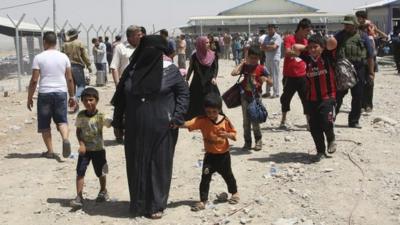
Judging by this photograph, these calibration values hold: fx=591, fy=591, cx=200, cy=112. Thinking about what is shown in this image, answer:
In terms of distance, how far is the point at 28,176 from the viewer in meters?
7.23

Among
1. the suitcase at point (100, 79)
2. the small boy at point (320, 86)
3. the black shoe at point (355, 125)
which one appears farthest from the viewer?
the suitcase at point (100, 79)

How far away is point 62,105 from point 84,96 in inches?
94.4

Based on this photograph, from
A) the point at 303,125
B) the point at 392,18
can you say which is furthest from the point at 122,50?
the point at 392,18

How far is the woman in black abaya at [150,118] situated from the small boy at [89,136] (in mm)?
374

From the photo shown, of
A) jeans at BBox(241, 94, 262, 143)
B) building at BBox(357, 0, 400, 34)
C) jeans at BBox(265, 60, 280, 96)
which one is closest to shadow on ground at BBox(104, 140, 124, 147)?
jeans at BBox(241, 94, 262, 143)

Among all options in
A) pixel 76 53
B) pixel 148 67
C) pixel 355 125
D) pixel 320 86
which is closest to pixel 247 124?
pixel 320 86

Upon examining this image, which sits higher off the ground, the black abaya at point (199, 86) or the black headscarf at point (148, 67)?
the black headscarf at point (148, 67)

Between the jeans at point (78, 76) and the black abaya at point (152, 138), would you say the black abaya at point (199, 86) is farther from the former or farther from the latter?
the jeans at point (78, 76)

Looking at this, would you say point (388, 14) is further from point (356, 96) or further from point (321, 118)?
point (321, 118)

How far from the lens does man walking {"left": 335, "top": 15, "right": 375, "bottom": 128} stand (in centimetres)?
865

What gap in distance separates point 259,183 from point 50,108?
122 inches

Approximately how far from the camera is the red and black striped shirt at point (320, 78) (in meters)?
6.90

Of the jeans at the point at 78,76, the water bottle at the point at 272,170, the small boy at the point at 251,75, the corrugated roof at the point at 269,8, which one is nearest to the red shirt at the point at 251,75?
the small boy at the point at 251,75

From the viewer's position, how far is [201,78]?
779cm
